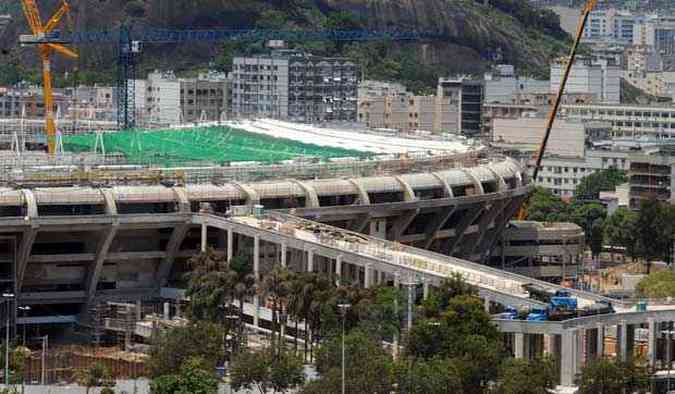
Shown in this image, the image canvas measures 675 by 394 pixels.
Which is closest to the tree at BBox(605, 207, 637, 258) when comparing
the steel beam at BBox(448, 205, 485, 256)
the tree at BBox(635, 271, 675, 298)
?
the steel beam at BBox(448, 205, 485, 256)

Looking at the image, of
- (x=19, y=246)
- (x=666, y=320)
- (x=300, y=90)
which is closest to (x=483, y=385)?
(x=666, y=320)

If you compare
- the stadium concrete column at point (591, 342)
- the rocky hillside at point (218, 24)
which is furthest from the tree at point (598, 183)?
the stadium concrete column at point (591, 342)

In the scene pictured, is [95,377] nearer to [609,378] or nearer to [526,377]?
[526,377]

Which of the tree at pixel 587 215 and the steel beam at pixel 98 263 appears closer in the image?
the steel beam at pixel 98 263

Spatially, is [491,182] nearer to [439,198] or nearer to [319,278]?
[439,198]

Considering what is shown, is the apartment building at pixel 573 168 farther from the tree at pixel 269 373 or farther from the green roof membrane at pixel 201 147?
the tree at pixel 269 373

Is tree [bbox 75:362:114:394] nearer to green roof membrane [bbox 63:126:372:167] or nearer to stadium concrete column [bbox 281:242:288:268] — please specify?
stadium concrete column [bbox 281:242:288:268]
